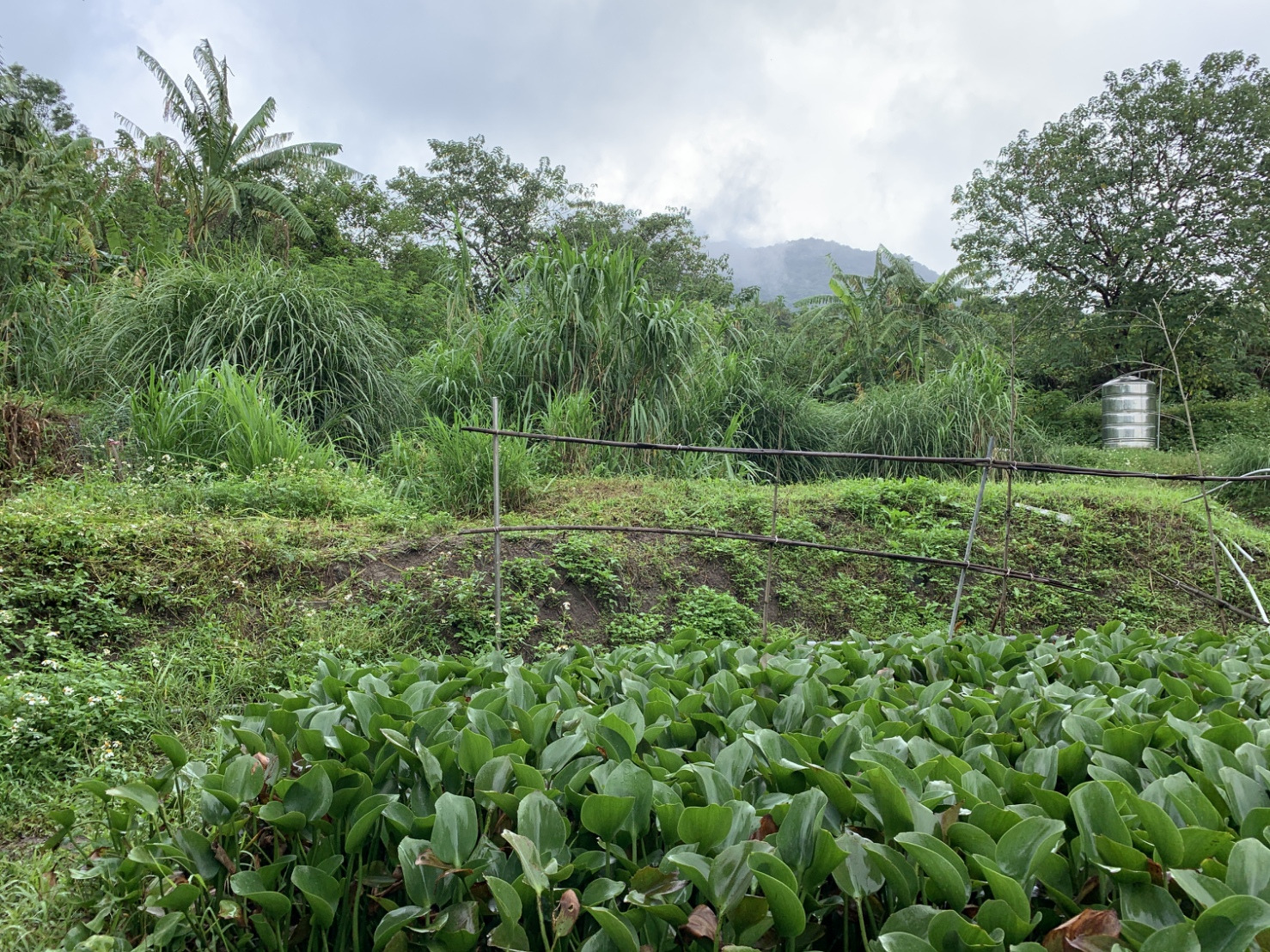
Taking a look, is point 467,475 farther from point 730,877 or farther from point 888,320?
point 888,320

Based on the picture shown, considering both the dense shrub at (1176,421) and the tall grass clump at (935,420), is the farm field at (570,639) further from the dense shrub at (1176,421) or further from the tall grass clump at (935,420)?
the dense shrub at (1176,421)

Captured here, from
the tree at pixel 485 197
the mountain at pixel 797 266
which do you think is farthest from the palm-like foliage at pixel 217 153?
the mountain at pixel 797 266

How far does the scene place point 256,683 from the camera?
115 inches

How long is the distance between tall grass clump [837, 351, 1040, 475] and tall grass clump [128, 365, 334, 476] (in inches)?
193

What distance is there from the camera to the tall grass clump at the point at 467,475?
4.70 m

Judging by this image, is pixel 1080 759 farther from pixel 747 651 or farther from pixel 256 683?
pixel 256 683

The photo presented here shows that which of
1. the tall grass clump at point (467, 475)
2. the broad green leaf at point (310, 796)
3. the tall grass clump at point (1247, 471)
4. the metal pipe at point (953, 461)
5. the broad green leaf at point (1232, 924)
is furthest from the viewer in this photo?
the tall grass clump at point (1247, 471)

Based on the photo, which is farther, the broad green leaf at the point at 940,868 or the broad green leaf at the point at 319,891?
the broad green leaf at the point at 319,891

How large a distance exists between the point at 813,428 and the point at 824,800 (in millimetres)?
6953

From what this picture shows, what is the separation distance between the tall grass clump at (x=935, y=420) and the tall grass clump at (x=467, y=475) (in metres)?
3.81

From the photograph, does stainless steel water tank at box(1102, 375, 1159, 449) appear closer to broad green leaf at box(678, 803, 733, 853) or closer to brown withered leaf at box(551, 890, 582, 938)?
broad green leaf at box(678, 803, 733, 853)

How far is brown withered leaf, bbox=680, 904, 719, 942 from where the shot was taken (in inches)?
36.0

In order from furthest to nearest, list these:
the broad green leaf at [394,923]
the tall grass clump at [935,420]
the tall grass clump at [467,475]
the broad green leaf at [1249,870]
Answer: the tall grass clump at [935,420], the tall grass clump at [467,475], the broad green leaf at [394,923], the broad green leaf at [1249,870]

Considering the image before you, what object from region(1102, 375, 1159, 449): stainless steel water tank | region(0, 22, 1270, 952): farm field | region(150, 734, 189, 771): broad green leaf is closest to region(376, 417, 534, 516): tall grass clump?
region(0, 22, 1270, 952): farm field
